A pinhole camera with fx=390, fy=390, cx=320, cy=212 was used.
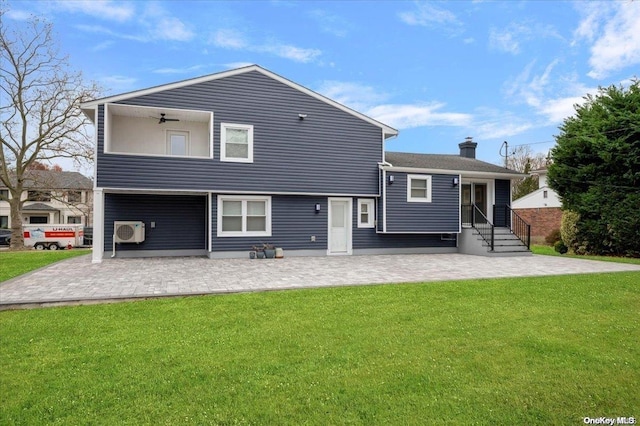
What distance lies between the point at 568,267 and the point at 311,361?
1064 centimetres

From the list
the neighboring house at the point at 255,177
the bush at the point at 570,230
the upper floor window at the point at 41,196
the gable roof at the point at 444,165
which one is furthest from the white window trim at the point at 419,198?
the upper floor window at the point at 41,196

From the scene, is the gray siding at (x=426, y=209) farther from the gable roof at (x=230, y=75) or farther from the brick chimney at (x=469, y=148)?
the brick chimney at (x=469, y=148)

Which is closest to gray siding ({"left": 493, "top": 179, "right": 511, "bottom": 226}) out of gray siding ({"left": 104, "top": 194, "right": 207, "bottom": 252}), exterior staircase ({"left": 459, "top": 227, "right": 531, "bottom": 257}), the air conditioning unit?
exterior staircase ({"left": 459, "top": 227, "right": 531, "bottom": 257})

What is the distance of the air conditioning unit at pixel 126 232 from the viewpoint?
44.7 feet

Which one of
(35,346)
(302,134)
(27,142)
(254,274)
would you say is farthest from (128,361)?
(27,142)

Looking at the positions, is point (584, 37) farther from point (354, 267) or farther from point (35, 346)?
point (35, 346)

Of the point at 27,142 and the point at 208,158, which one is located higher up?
the point at 27,142

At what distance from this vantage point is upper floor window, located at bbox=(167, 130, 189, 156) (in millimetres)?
14875

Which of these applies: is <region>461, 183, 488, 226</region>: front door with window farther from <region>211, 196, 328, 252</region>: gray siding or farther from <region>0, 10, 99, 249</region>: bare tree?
<region>0, 10, 99, 249</region>: bare tree

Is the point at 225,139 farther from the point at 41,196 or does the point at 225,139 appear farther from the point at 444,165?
the point at 41,196

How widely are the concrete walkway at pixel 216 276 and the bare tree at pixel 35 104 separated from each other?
1557 centimetres

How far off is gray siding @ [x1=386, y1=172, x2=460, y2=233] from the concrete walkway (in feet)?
11.4

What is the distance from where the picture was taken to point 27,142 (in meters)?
23.8

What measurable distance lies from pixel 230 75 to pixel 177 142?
331cm
